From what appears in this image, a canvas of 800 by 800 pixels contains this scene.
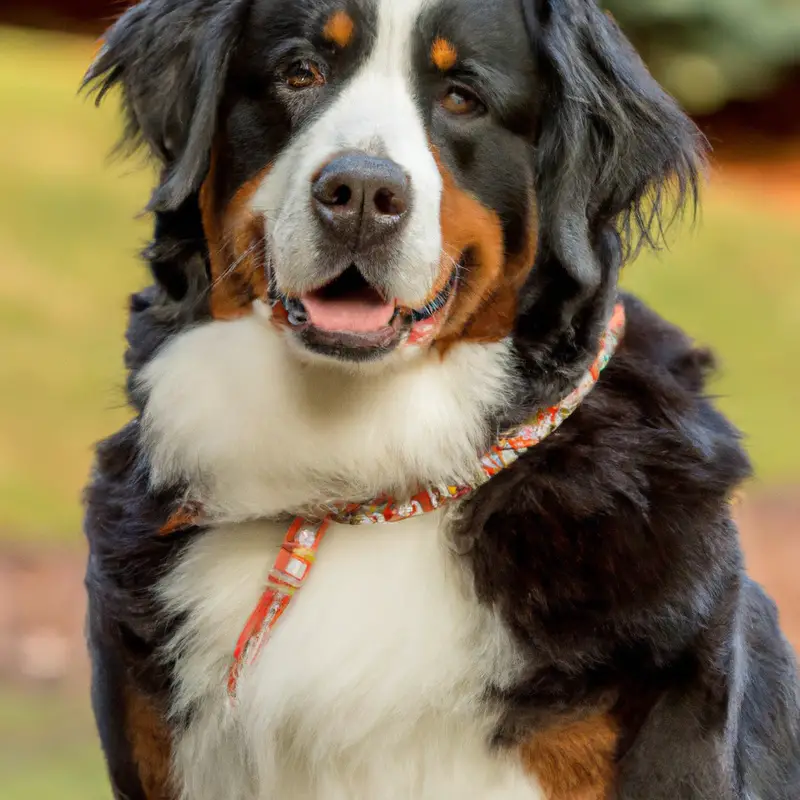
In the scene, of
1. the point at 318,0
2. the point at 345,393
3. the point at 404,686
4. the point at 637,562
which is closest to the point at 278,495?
the point at 345,393

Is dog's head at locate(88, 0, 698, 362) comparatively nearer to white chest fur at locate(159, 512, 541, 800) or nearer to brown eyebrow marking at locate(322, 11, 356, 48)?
brown eyebrow marking at locate(322, 11, 356, 48)

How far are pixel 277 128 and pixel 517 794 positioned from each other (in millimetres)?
1327

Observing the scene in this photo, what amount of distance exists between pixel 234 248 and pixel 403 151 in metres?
0.41

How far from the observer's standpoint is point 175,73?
106 inches

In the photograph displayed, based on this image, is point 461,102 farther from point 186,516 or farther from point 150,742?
point 150,742

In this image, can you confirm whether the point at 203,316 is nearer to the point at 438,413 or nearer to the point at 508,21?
the point at 438,413

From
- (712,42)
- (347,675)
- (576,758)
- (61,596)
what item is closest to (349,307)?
(347,675)

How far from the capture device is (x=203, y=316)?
8.89 feet

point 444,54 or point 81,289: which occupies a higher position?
point 444,54

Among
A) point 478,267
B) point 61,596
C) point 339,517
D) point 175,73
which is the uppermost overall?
point 175,73

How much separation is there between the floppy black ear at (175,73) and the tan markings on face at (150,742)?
0.99 m

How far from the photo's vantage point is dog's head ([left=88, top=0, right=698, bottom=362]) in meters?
2.47

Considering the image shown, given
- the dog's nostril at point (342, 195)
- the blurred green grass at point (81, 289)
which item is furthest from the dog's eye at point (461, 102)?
the blurred green grass at point (81, 289)

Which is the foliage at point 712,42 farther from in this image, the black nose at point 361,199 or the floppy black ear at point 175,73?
the black nose at point 361,199
